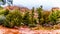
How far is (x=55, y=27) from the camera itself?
15.6ft

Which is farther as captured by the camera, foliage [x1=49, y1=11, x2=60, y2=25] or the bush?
foliage [x1=49, y1=11, x2=60, y2=25]

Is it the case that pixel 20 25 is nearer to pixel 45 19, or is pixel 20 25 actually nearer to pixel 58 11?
pixel 45 19

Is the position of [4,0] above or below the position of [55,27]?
above

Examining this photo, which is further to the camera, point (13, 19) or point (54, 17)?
point (54, 17)

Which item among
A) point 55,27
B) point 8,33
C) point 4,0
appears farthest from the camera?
point 4,0

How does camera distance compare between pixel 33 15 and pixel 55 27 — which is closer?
pixel 55 27

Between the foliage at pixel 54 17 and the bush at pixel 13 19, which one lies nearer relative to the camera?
the bush at pixel 13 19

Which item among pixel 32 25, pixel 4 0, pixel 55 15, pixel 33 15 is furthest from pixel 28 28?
pixel 4 0

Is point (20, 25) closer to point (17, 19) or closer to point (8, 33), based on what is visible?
point (17, 19)

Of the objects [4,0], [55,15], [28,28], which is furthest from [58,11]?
[4,0]

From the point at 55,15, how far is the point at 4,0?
197 cm

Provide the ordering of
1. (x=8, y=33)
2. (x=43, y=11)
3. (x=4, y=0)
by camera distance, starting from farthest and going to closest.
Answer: (x=4, y=0) < (x=43, y=11) < (x=8, y=33)

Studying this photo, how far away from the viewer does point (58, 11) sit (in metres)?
5.36

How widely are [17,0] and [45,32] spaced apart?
6.39 feet
